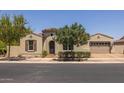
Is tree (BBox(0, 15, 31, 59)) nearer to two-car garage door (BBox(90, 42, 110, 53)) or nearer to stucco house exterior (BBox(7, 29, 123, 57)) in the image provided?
stucco house exterior (BBox(7, 29, 123, 57))

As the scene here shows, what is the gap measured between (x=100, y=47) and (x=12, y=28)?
65.9ft

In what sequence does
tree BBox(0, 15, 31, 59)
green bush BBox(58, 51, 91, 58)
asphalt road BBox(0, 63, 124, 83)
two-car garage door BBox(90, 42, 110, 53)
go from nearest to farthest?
1. asphalt road BBox(0, 63, 124, 83)
2. tree BBox(0, 15, 31, 59)
3. green bush BBox(58, 51, 91, 58)
4. two-car garage door BBox(90, 42, 110, 53)

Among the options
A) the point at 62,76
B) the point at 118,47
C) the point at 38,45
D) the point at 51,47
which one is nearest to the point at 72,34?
the point at 38,45

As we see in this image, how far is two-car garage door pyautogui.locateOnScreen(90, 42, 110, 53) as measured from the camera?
50.0 metres

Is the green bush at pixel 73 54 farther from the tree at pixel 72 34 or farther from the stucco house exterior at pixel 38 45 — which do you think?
the stucco house exterior at pixel 38 45

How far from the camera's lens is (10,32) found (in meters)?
34.1

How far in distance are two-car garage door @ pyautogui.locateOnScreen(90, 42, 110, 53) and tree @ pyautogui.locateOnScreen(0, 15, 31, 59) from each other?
17.9 metres

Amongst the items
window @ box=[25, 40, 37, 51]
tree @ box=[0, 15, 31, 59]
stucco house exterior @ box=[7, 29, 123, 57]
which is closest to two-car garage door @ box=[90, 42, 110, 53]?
stucco house exterior @ box=[7, 29, 123, 57]

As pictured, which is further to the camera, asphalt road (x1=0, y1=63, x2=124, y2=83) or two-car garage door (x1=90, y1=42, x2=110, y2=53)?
two-car garage door (x1=90, y1=42, x2=110, y2=53)

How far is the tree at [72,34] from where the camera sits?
34.4 meters

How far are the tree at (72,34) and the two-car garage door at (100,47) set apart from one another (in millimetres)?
15041

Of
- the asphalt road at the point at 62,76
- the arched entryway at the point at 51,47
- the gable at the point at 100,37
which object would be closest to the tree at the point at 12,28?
the arched entryway at the point at 51,47

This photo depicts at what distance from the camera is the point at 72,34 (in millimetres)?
34438

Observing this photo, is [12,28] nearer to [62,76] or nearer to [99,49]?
[62,76]
